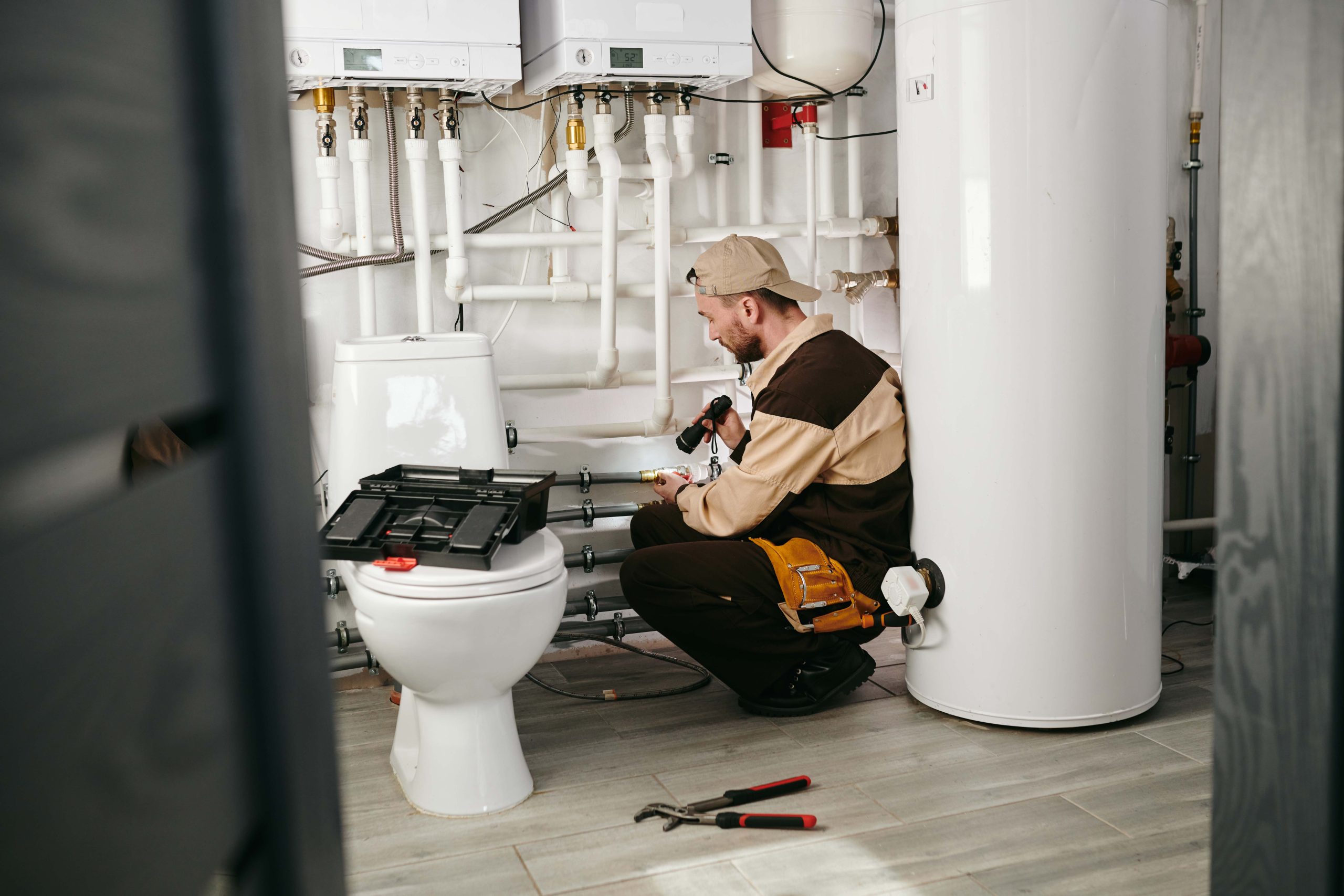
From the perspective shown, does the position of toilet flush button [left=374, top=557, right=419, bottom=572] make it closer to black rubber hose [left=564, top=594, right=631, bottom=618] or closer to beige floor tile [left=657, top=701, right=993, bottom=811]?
beige floor tile [left=657, top=701, right=993, bottom=811]

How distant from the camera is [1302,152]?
2.38 ft

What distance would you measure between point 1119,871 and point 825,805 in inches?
20.3

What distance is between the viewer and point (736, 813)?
205 cm

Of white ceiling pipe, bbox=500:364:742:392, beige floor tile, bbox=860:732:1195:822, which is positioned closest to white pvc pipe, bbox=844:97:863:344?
white ceiling pipe, bbox=500:364:742:392

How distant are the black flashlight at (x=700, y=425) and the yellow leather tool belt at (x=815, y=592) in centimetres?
31

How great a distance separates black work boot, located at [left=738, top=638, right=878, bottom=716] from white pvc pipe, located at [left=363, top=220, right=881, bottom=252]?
3.83 ft

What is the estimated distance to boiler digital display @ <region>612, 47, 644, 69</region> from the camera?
266cm

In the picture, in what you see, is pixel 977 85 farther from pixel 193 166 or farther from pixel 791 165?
pixel 193 166

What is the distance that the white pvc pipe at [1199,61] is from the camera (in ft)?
11.1

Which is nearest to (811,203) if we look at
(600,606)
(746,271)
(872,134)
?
(872,134)

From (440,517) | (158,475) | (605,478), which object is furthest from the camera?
(605,478)

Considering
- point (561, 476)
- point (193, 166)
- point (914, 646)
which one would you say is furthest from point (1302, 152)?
point (561, 476)

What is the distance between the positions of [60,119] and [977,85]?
2174 mm

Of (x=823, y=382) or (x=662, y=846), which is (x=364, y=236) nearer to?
(x=823, y=382)
